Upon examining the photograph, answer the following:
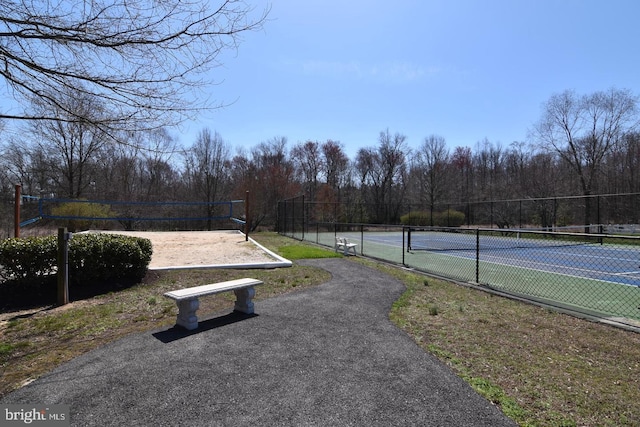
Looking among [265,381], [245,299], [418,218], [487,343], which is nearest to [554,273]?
[487,343]

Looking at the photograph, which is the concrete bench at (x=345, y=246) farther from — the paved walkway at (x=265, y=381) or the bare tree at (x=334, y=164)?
the bare tree at (x=334, y=164)

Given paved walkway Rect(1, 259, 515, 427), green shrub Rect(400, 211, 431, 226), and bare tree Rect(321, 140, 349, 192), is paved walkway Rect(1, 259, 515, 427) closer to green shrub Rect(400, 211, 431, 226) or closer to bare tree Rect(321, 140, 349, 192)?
green shrub Rect(400, 211, 431, 226)

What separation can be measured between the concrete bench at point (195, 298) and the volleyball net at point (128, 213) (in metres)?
7.78

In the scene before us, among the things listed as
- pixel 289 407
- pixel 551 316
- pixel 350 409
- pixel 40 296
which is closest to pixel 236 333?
pixel 289 407

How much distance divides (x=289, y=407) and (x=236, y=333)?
172 cm

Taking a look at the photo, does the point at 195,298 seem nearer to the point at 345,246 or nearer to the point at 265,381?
the point at 265,381

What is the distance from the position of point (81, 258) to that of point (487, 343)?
246 inches

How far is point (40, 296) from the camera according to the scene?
556 centimetres

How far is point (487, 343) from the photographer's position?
3904 mm

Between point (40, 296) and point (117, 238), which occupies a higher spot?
point (117, 238)

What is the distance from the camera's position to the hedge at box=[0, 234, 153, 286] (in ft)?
18.0

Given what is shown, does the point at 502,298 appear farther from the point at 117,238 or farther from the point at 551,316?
the point at 117,238

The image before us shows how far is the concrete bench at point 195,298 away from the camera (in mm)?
4242

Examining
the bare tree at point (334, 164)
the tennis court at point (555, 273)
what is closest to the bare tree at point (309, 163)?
the bare tree at point (334, 164)
